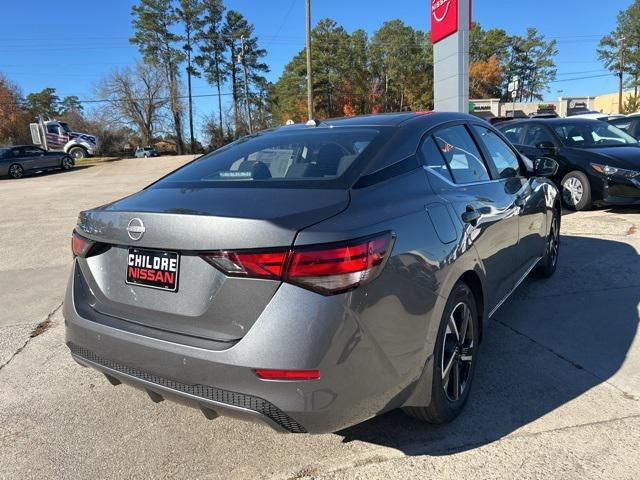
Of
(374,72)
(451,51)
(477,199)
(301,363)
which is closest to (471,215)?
(477,199)

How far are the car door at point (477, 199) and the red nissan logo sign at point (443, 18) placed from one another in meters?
9.52

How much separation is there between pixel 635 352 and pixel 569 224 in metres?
4.46

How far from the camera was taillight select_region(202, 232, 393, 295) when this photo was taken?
1.82 m

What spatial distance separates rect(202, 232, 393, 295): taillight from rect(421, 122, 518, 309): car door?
2.96 ft

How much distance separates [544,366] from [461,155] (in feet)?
4.85

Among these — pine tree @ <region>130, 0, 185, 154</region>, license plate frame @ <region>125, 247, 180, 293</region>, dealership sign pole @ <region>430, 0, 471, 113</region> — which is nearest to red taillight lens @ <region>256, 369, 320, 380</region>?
license plate frame @ <region>125, 247, 180, 293</region>

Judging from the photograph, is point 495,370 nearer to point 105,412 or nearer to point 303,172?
point 303,172

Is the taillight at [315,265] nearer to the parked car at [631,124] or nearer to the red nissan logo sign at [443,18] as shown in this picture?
the red nissan logo sign at [443,18]

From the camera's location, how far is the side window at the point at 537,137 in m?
8.80

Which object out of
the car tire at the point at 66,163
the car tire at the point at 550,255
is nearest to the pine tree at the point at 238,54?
the car tire at the point at 66,163

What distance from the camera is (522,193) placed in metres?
3.81

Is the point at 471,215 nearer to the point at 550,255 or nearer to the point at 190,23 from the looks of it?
the point at 550,255

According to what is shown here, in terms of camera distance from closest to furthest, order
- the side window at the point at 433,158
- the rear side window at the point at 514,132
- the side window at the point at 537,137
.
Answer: the side window at the point at 433,158 < the side window at the point at 537,137 < the rear side window at the point at 514,132

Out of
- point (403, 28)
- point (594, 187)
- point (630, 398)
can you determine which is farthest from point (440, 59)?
point (403, 28)
